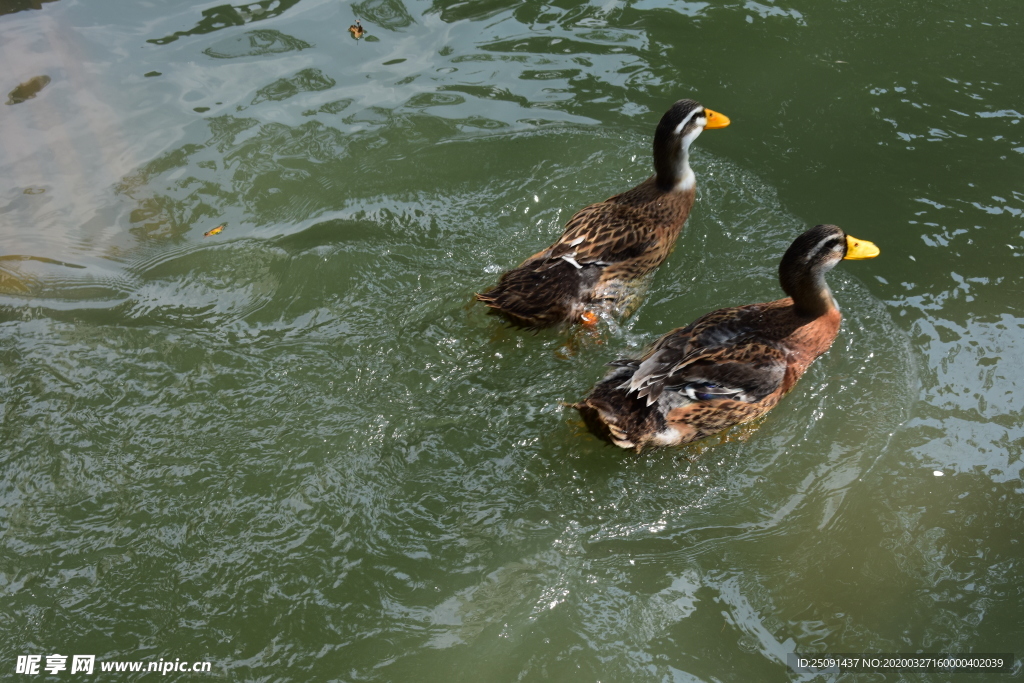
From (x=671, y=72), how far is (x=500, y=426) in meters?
4.05

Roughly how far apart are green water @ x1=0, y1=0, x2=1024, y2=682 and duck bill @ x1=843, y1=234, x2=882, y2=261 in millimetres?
481

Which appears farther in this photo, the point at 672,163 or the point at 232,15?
the point at 232,15

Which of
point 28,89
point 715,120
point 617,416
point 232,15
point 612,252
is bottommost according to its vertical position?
point 617,416

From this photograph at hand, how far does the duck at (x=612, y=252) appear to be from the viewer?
16.3ft

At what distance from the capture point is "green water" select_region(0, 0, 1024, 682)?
12.5ft

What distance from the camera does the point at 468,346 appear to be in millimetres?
5047

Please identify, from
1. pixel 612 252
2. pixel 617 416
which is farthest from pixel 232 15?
pixel 617 416

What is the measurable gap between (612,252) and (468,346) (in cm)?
120

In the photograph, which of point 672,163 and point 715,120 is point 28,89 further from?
point 715,120

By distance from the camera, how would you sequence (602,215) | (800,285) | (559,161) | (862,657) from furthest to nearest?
(559,161)
(602,215)
(800,285)
(862,657)

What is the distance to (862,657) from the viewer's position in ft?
12.0

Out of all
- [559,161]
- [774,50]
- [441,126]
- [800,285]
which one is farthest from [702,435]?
[774,50]

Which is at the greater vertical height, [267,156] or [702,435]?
[267,156]

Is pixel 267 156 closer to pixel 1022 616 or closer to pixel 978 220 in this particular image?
pixel 978 220
